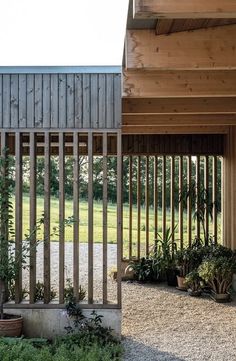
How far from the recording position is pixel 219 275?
829 centimetres

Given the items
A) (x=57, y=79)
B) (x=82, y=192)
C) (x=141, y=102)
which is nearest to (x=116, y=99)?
(x=57, y=79)

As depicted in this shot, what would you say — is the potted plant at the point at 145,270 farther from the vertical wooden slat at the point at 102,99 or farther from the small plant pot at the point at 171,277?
the vertical wooden slat at the point at 102,99

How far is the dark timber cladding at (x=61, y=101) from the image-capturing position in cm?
613

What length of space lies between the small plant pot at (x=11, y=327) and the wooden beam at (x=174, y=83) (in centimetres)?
264

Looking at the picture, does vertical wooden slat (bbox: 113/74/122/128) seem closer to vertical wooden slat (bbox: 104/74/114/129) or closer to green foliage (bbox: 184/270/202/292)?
vertical wooden slat (bbox: 104/74/114/129)

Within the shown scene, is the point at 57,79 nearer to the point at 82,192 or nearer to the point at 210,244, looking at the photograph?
the point at 210,244

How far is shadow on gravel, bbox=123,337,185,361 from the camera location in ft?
17.8

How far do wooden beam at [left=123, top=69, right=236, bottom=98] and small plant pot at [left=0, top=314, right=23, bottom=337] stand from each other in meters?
2.64

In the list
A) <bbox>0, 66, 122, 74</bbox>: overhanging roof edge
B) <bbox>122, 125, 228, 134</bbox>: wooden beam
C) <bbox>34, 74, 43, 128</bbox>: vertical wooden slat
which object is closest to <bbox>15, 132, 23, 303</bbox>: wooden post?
<bbox>34, 74, 43, 128</bbox>: vertical wooden slat

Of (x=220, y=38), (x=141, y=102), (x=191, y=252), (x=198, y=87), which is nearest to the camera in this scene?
(x=220, y=38)

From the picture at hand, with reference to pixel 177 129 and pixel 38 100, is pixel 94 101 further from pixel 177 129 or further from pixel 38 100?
pixel 177 129

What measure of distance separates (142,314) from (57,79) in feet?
10.9

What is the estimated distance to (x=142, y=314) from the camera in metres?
7.50

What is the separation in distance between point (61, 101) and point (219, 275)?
375cm
